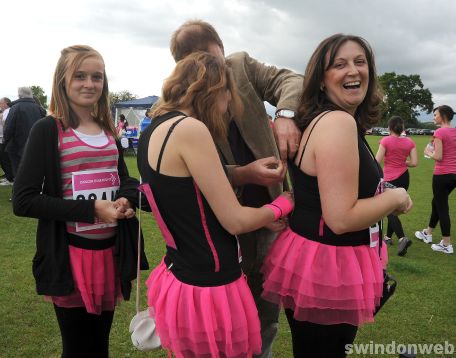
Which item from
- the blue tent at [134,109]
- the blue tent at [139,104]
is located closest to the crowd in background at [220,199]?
the blue tent at [139,104]

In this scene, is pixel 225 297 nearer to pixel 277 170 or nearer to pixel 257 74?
pixel 277 170

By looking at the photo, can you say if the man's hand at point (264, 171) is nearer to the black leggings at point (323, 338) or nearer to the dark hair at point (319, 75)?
the dark hair at point (319, 75)

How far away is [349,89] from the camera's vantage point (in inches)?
74.7

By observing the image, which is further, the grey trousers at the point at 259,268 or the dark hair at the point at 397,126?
the dark hair at the point at 397,126

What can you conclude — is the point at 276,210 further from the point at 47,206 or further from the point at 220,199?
the point at 47,206

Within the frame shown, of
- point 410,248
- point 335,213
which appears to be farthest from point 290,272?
point 410,248

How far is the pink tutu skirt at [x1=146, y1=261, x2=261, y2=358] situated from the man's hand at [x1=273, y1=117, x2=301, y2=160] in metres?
0.65

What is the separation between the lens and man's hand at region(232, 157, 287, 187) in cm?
193

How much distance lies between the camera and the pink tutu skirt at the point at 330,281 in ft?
5.69

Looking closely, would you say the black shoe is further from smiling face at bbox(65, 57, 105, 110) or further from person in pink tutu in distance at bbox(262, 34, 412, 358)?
smiling face at bbox(65, 57, 105, 110)

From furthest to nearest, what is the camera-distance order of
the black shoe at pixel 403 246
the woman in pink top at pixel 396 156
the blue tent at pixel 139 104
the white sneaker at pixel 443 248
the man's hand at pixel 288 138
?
the blue tent at pixel 139 104 → the woman in pink top at pixel 396 156 → the white sneaker at pixel 443 248 → the black shoe at pixel 403 246 → the man's hand at pixel 288 138

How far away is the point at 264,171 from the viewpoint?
1953mm

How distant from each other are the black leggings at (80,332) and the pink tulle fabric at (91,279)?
0.19 feet

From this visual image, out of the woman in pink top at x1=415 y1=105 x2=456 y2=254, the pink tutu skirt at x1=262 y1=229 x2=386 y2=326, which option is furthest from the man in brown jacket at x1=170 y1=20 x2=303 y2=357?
the woman in pink top at x1=415 y1=105 x2=456 y2=254
